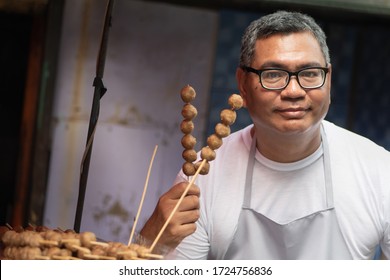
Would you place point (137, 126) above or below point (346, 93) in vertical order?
below

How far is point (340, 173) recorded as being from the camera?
367cm

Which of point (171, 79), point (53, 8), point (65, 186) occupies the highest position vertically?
point (53, 8)

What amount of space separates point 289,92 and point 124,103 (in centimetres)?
267

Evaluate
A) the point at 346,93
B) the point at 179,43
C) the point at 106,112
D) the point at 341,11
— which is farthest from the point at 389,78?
the point at 106,112

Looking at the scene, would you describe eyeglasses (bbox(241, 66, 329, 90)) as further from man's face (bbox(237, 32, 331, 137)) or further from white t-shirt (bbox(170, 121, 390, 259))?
white t-shirt (bbox(170, 121, 390, 259))

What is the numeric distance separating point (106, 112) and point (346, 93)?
79.9 inches

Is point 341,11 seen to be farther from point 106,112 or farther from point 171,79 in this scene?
point 106,112

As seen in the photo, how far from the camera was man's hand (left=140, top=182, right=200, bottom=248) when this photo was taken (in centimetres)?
320

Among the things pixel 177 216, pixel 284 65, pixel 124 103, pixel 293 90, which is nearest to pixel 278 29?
pixel 284 65

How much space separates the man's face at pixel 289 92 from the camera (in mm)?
3289

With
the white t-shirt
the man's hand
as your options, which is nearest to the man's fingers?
the man's hand

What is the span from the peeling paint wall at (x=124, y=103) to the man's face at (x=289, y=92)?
2.41 metres

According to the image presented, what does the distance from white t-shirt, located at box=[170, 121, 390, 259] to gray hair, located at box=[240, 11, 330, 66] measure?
543 millimetres
